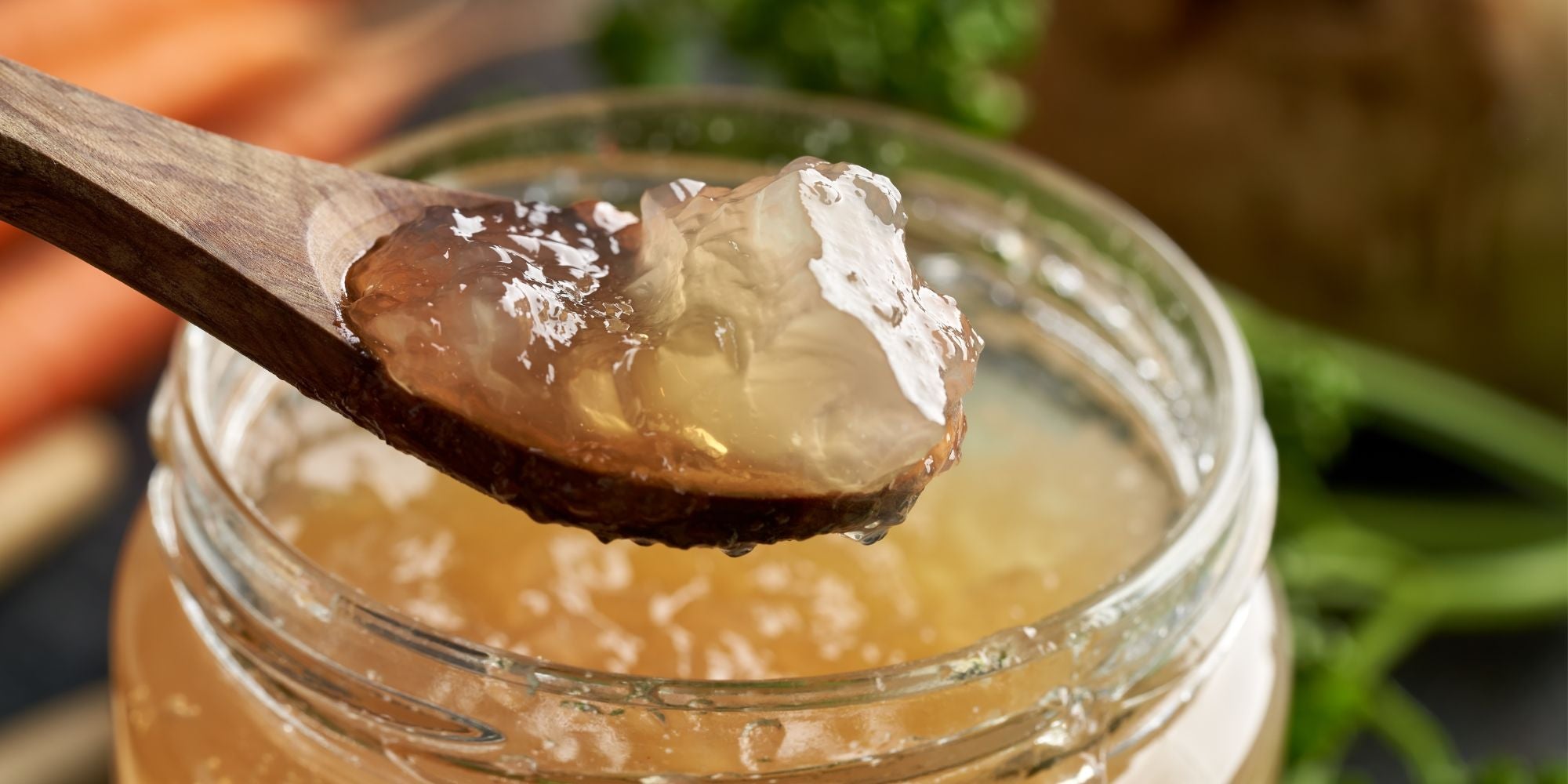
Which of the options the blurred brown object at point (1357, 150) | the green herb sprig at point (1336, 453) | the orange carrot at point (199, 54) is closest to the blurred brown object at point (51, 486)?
the orange carrot at point (199, 54)

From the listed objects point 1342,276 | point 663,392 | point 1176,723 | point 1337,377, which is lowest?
point 1342,276

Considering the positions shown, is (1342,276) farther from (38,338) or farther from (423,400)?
(38,338)

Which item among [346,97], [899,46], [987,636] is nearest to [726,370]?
[987,636]

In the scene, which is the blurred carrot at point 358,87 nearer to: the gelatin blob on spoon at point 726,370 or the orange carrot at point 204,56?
the orange carrot at point 204,56

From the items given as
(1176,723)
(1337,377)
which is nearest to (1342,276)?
(1337,377)

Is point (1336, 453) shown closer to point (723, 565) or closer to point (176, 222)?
point (723, 565)
